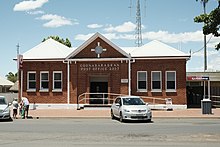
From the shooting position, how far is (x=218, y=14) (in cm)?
1817

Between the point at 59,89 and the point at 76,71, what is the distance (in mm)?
2314

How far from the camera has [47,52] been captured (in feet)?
117

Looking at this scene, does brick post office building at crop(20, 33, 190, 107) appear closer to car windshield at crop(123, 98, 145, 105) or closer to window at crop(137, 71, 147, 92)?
window at crop(137, 71, 147, 92)

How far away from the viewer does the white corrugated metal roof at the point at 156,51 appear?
32.9 metres

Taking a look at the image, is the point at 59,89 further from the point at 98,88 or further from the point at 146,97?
the point at 146,97

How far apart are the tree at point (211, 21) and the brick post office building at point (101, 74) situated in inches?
517

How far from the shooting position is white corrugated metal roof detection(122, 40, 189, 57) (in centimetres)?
3294

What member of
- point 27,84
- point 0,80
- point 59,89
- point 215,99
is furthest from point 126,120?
point 0,80

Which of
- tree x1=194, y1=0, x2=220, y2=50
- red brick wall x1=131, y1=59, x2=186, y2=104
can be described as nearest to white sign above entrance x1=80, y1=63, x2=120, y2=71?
red brick wall x1=131, y1=59, x2=186, y2=104

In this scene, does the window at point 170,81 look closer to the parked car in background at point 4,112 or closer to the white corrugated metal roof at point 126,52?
the white corrugated metal roof at point 126,52

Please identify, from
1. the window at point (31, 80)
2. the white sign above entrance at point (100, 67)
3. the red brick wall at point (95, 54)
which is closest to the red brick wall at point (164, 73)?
the white sign above entrance at point (100, 67)

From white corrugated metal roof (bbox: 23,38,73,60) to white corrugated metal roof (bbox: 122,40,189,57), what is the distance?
6.68 meters

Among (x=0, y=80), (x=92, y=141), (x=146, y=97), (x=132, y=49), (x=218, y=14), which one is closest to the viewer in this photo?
(x=92, y=141)

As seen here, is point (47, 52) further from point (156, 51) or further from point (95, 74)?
point (156, 51)
